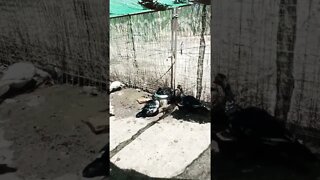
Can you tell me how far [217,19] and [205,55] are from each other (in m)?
0.92

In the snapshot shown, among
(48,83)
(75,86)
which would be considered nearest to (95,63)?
(75,86)

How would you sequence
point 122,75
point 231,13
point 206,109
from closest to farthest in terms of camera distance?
point 231,13 → point 206,109 → point 122,75

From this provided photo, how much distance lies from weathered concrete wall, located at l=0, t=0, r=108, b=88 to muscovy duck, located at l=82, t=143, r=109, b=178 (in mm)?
1471

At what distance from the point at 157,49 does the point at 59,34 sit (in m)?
1.15

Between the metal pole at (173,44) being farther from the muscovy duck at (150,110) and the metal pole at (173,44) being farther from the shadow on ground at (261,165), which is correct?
the shadow on ground at (261,165)

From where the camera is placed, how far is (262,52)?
3.82 metres

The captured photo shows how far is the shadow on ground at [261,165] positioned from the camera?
137 inches

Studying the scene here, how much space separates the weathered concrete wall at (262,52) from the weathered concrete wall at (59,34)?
4.67 feet

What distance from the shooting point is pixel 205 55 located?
15.9 ft

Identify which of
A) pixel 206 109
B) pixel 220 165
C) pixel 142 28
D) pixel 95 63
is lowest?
pixel 220 165

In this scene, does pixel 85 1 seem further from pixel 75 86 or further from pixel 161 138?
pixel 161 138

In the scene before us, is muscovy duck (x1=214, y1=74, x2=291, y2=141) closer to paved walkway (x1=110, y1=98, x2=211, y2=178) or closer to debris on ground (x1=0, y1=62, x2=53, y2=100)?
paved walkway (x1=110, y1=98, x2=211, y2=178)

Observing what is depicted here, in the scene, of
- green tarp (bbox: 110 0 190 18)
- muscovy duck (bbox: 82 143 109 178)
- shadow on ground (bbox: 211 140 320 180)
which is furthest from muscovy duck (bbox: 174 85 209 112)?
green tarp (bbox: 110 0 190 18)

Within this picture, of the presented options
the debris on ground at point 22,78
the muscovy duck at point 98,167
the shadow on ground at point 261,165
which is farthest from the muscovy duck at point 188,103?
the debris on ground at point 22,78
